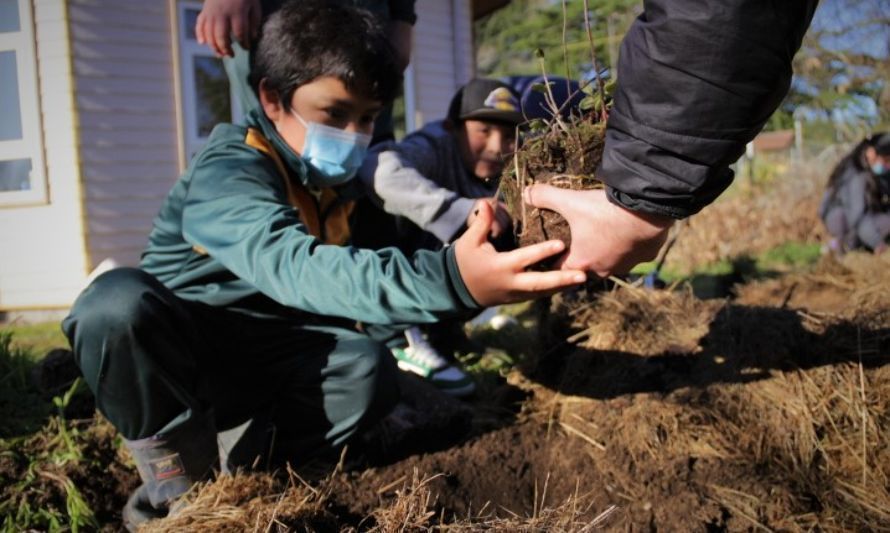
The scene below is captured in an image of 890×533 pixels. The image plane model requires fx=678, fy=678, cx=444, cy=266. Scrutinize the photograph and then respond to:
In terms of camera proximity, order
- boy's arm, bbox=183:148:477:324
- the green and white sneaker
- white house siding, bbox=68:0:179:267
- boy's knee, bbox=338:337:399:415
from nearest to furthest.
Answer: boy's arm, bbox=183:148:477:324 → boy's knee, bbox=338:337:399:415 → the green and white sneaker → white house siding, bbox=68:0:179:267

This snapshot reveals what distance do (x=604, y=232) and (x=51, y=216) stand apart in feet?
21.9

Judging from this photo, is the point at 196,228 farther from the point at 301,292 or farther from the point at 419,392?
the point at 419,392

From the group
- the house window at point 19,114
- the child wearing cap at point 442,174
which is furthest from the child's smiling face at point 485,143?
the house window at point 19,114

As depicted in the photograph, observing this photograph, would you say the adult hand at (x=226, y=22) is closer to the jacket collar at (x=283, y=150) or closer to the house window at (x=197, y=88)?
the jacket collar at (x=283, y=150)

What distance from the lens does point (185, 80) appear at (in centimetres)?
732

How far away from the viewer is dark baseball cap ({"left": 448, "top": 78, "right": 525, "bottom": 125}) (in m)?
3.45

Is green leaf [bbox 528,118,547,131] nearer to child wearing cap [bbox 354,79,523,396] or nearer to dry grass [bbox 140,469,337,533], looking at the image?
child wearing cap [bbox 354,79,523,396]

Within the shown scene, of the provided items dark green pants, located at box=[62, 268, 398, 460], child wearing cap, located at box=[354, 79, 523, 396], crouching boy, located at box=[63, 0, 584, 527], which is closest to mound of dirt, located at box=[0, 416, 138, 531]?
crouching boy, located at box=[63, 0, 584, 527]

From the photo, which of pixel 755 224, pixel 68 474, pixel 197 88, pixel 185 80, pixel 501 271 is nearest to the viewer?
pixel 501 271

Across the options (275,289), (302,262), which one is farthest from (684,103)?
(275,289)

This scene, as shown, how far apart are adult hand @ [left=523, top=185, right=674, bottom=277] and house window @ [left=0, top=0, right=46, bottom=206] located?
20.9 ft

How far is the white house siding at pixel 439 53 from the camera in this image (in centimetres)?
928

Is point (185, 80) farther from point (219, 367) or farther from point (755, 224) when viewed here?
point (755, 224)

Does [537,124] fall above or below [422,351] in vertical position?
above
